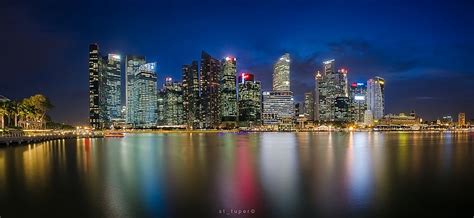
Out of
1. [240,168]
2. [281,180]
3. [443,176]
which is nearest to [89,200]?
[281,180]

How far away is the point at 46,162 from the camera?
149 ft

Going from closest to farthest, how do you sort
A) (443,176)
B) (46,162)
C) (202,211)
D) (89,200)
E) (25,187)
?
(202,211)
(89,200)
(25,187)
(443,176)
(46,162)

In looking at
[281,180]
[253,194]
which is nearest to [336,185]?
[281,180]

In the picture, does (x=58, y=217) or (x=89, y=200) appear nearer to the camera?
(x=58, y=217)

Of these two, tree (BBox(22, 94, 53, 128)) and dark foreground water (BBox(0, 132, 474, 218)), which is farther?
tree (BBox(22, 94, 53, 128))

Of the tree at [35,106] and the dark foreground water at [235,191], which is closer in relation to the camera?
the dark foreground water at [235,191]

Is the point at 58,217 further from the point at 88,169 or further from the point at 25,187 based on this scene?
the point at 88,169

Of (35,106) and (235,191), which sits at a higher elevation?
(35,106)

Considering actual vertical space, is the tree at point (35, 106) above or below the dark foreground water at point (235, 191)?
above

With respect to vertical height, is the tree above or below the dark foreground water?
above

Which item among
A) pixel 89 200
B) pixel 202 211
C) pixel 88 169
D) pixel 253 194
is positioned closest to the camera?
pixel 202 211

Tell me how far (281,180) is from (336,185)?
4345mm

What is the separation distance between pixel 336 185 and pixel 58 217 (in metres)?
18.4

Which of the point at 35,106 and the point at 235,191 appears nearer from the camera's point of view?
the point at 235,191
